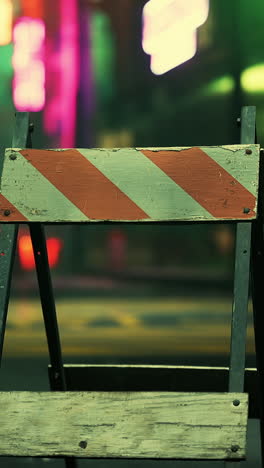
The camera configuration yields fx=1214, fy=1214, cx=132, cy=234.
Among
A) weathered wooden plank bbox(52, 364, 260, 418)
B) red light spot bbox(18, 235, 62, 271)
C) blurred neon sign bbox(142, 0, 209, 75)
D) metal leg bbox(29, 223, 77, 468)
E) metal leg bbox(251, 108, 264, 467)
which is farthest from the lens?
red light spot bbox(18, 235, 62, 271)

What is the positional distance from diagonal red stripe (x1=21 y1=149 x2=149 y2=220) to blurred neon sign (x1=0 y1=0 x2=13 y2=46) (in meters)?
7.63

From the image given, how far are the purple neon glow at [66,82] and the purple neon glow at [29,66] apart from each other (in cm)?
16

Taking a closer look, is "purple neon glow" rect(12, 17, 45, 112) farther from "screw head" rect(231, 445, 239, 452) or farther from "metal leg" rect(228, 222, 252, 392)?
"screw head" rect(231, 445, 239, 452)

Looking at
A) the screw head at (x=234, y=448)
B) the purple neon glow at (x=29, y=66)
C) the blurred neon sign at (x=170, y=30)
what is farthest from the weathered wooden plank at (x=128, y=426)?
the purple neon glow at (x=29, y=66)

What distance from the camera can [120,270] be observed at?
9.72 metres

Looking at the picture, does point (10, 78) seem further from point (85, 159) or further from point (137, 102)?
point (85, 159)

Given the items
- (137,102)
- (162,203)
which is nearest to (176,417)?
(162,203)

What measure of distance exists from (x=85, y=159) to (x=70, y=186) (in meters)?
0.08

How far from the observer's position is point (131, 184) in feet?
9.32

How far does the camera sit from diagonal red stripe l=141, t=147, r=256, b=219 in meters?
2.78

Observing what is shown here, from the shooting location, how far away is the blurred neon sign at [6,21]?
1030 cm

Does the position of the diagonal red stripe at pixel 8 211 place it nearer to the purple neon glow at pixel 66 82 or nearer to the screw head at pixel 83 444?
the screw head at pixel 83 444

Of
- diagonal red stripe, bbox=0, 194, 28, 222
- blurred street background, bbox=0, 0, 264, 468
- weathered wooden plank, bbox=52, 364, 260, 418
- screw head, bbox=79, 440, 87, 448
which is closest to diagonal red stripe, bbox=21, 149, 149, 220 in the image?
diagonal red stripe, bbox=0, 194, 28, 222

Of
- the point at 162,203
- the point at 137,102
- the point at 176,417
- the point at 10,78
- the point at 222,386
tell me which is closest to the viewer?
the point at 176,417
